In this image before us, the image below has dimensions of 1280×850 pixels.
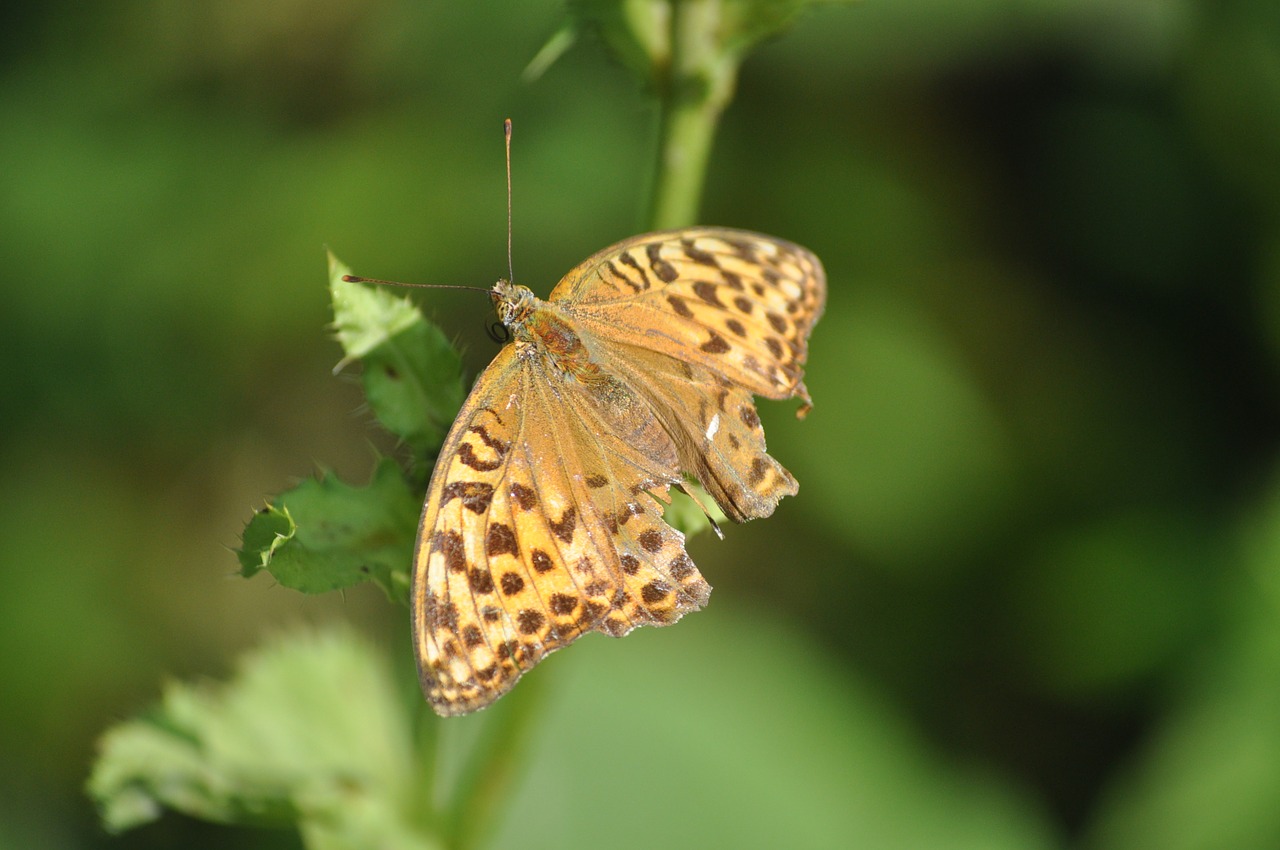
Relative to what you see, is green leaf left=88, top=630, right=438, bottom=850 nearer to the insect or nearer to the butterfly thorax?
the insect

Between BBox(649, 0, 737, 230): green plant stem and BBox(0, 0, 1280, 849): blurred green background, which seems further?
BBox(0, 0, 1280, 849): blurred green background

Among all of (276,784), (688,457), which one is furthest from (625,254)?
(276,784)

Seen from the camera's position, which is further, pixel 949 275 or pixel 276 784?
pixel 949 275

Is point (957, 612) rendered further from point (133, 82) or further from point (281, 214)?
point (133, 82)

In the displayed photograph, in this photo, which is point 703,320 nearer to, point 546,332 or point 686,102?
point 546,332

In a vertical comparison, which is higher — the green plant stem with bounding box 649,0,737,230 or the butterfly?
the green plant stem with bounding box 649,0,737,230

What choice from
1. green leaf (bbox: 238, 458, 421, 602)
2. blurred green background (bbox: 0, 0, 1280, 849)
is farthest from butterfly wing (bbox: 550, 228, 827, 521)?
blurred green background (bbox: 0, 0, 1280, 849)

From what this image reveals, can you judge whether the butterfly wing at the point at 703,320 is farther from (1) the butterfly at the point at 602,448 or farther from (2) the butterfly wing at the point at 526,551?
(2) the butterfly wing at the point at 526,551
